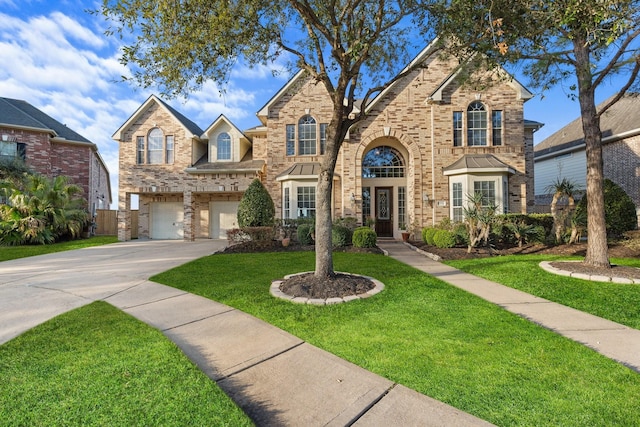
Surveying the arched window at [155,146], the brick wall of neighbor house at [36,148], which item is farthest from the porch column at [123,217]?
the brick wall of neighbor house at [36,148]

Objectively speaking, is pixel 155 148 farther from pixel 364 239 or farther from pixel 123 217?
pixel 364 239

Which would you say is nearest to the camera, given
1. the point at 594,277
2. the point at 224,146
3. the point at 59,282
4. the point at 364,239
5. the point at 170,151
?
the point at 594,277

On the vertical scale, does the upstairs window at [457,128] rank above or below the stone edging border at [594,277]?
above

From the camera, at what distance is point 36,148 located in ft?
62.3

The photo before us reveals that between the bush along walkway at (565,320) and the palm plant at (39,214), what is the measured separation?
724 inches

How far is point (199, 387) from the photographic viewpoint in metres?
2.53

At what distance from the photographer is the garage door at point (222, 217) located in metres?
18.0

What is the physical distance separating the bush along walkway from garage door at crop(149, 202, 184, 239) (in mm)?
16058

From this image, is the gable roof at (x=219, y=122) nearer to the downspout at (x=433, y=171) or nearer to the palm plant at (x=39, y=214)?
the palm plant at (x=39, y=214)

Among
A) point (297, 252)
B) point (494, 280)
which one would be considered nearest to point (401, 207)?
point (297, 252)

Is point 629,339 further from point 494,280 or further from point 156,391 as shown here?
point 156,391

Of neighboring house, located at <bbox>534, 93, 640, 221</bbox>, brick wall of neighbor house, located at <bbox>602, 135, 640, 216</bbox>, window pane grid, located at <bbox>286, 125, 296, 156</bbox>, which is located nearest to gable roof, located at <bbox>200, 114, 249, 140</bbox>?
window pane grid, located at <bbox>286, 125, 296, 156</bbox>

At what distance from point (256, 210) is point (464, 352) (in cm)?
1027

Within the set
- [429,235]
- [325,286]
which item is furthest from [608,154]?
[325,286]
